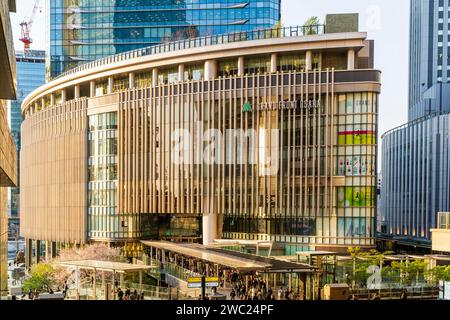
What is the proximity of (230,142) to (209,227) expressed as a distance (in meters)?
5.19

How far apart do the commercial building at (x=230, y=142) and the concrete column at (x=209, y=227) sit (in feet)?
0.22

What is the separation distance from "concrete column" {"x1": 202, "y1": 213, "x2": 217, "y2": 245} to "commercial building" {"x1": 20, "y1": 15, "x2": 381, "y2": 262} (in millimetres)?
66

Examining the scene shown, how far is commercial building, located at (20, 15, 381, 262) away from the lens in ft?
91.3

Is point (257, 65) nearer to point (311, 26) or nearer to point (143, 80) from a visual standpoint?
point (311, 26)

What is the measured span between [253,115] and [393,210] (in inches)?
714

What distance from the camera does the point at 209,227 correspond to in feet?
101

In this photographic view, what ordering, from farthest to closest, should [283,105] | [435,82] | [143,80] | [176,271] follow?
1. [435,82]
2. [143,80]
3. [283,105]
4. [176,271]

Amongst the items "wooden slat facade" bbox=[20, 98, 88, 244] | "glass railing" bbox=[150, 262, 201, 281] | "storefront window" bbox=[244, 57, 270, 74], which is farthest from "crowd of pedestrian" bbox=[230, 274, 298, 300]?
"wooden slat facade" bbox=[20, 98, 88, 244]

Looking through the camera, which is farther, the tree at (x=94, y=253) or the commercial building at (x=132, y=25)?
the commercial building at (x=132, y=25)

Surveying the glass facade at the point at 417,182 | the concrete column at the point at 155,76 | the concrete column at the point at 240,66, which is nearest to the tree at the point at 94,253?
the concrete column at the point at 155,76

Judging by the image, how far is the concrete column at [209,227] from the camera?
30922mm

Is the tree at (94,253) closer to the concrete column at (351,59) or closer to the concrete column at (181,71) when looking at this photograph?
the concrete column at (181,71)

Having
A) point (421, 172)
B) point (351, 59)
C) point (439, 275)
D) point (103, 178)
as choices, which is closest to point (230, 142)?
point (351, 59)
